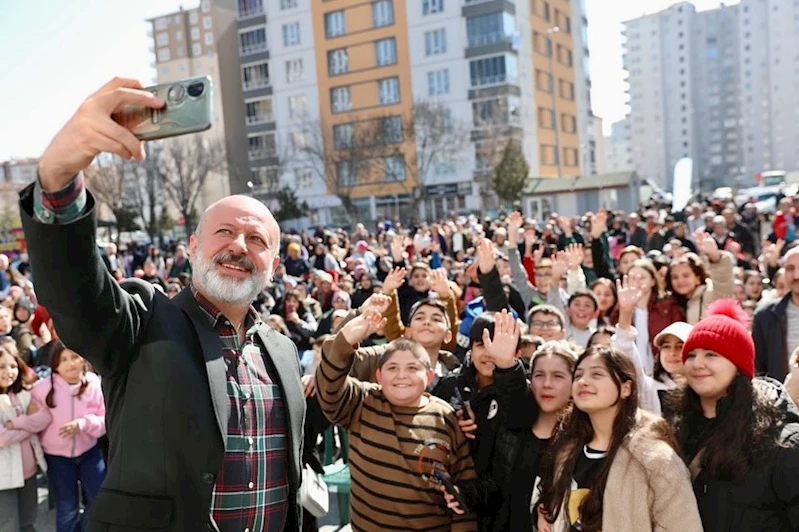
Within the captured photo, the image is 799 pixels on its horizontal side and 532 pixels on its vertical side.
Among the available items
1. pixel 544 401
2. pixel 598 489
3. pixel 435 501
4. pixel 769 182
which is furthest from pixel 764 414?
pixel 769 182

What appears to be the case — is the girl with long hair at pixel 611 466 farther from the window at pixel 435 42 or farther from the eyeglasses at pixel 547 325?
the window at pixel 435 42

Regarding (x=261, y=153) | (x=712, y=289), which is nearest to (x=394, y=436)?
(x=712, y=289)

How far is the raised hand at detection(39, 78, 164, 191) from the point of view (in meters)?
1.48

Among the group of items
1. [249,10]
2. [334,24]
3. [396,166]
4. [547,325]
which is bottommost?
[547,325]

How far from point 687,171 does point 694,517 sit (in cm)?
2054

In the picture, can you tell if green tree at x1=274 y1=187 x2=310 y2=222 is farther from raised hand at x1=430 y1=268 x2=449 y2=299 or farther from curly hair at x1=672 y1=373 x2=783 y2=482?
curly hair at x1=672 y1=373 x2=783 y2=482

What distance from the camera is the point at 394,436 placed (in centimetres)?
351

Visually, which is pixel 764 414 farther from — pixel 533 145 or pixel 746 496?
pixel 533 145

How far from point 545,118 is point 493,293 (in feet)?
159

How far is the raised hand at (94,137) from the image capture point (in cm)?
148

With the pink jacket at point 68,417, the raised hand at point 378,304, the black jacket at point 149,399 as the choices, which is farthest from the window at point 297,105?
the black jacket at point 149,399

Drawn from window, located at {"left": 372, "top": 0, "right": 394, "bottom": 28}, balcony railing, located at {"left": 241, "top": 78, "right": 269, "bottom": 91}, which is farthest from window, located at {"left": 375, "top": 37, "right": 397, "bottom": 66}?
balcony railing, located at {"left": 241, "top": 78, "right": 269, "bottom": 91}

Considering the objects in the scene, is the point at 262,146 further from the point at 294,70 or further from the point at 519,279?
the point at 519,279

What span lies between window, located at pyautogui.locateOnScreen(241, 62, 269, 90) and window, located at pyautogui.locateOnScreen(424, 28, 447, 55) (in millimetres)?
14283
